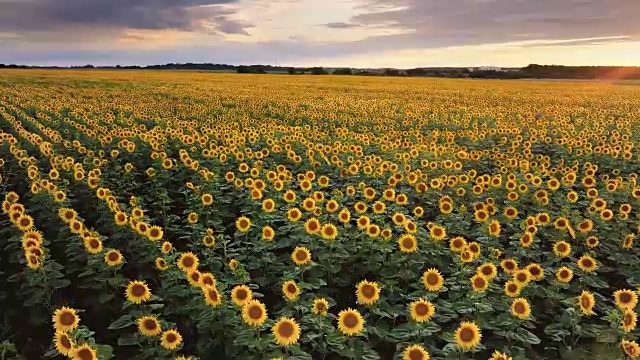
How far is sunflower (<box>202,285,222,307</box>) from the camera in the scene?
421cm

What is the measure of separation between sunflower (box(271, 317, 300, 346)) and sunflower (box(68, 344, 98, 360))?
1.18 m

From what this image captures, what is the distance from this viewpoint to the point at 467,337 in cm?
400

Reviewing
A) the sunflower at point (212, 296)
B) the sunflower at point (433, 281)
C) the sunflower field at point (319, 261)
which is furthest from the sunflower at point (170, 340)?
the sunflower at point (433, 281)

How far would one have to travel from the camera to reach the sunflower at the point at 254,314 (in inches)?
154

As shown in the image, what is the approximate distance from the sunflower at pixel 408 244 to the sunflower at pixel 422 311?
47.7 inches

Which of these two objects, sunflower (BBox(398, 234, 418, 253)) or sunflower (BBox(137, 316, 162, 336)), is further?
sunflower (BBox(398, 234, 418, 253))

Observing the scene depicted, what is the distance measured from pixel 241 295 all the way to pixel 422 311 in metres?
1.41

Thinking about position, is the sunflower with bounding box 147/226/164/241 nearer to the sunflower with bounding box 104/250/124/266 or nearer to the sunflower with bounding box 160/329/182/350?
the sunflower with bounding box 104/250/124/266

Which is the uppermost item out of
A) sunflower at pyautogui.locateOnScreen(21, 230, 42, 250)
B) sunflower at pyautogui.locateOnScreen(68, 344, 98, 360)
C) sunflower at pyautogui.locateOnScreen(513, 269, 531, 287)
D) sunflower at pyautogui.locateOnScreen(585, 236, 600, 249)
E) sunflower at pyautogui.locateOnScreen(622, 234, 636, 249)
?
sunflower at pyautogui.locateOnScreen(21, 230, 42, 250)

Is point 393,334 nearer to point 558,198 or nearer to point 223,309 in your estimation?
point 223,309

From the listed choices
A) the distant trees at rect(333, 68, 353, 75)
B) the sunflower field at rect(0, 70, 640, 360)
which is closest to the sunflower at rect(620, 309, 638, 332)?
the sunflower field at rect(0, 70, 640, 360)

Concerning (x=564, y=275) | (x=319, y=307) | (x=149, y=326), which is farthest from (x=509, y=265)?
(x=149, y=326)

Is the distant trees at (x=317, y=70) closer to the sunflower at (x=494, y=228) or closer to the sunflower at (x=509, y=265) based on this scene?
the sunflower at (x=494, y=228)

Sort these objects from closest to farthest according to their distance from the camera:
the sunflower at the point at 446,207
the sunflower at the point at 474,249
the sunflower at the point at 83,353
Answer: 1. the sunflower at the point at 83,353
2. the sunflower at the point at 474,249
3. the sunflower at the point at 446,207
